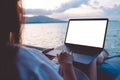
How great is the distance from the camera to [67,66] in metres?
1.01

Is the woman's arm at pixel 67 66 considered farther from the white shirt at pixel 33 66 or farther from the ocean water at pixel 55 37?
the ocean water at pixel 55 37

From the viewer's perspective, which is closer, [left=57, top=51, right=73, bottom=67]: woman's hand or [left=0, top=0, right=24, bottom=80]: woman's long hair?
[left=0, top=0, right=24, bottom=80]: woman's long hair

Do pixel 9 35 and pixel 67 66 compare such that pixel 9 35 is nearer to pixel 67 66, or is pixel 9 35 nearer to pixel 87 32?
pixel 67 66

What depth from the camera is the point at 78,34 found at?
174cm

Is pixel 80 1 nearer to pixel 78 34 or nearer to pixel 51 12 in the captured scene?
pixel 51 12

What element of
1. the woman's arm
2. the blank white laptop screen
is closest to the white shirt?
the woman's arm

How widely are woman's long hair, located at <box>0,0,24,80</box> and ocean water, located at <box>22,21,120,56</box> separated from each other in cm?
137

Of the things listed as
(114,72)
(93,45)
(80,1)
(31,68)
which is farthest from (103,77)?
(80,1)

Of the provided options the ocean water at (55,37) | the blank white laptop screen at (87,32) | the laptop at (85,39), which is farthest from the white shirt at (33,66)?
the ocean water at (55,37)

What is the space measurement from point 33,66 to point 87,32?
101cm

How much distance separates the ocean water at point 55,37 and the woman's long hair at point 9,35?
1.37m

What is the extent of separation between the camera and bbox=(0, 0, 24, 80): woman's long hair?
690 mm

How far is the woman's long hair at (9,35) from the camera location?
2.26 ft

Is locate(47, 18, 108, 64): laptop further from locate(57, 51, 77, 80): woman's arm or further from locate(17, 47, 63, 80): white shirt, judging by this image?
locate(17, 47, 63, 80): white shirt
